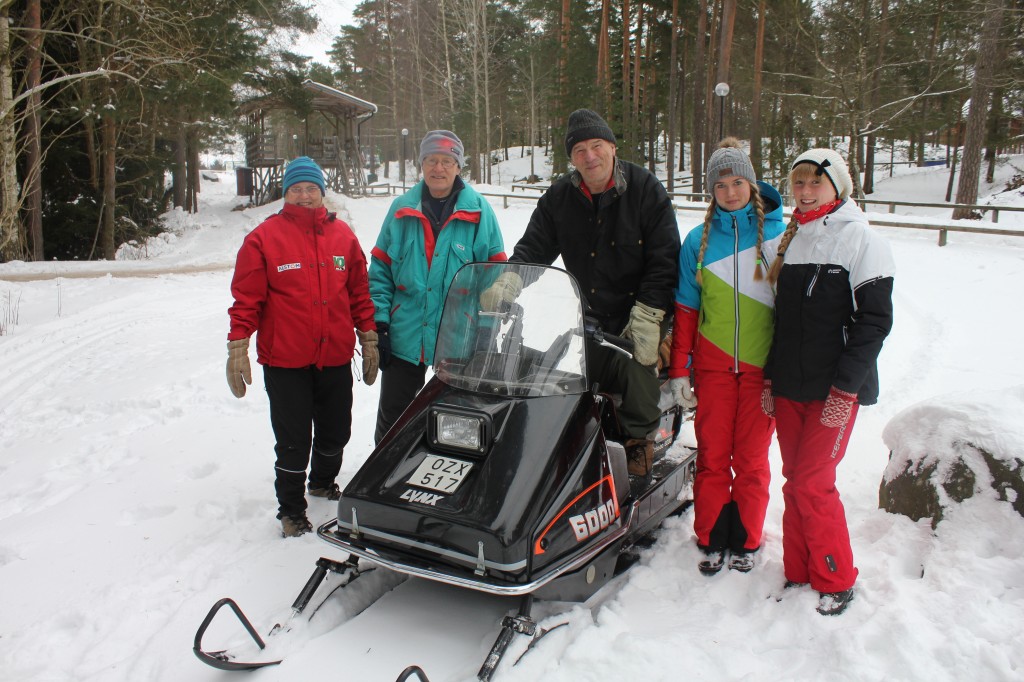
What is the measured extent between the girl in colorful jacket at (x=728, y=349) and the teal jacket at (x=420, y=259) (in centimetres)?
108

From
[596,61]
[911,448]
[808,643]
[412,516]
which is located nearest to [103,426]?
[412,516]

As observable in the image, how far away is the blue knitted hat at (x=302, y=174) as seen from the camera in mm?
3596

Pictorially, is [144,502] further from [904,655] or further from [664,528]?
[904,655]

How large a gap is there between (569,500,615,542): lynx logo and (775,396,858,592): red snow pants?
796 mm

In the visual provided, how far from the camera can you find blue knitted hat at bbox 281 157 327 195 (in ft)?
11.8

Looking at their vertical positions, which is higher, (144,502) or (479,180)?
(479,180)

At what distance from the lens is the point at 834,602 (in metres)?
2.80

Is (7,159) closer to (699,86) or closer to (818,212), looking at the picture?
(818,212)

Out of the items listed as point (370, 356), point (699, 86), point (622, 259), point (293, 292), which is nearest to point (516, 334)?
Answer: point (622, 259)

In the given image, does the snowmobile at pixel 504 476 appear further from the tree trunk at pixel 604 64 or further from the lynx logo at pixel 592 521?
the tree trunk at pixel 604 64

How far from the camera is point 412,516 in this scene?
2594 mm

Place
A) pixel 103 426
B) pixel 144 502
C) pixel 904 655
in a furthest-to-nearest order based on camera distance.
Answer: pixel 103 426 → pixel 144 502 → pixel 904 655

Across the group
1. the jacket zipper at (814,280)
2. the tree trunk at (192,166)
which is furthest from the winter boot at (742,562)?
the tree trunk at (192,166)

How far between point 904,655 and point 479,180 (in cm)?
3579
